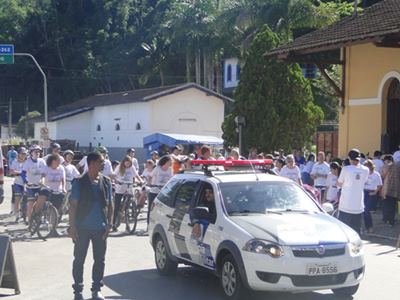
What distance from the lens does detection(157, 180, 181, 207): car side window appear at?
10.2 metres

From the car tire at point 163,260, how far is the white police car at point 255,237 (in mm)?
15

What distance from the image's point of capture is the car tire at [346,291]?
8.48 m

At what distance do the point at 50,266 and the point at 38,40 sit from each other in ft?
242

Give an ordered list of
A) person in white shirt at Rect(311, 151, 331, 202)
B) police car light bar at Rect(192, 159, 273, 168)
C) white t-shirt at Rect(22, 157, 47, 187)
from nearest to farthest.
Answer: police car light bar at Rect(192, 159, 273, 168) → white t-shirt at Rect(22, 157, 47, 187) → person in white shirt at Rect(311, 151, 331, 202)

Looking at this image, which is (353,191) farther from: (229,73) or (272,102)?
(229,73)

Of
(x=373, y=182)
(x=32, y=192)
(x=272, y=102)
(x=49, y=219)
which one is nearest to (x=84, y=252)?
(x=49, y=219)

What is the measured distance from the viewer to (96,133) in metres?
57.1

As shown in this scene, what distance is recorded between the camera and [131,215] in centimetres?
1587

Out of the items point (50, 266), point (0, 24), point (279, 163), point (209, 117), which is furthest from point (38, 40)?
point (50, 266)

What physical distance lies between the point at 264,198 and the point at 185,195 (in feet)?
4.48

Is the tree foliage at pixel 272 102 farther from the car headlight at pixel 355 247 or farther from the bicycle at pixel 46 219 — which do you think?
the car headlight at pixel 355 247

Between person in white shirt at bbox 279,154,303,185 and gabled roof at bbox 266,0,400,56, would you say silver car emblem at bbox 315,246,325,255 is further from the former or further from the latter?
gabled roof at bbox 266,0,400,56

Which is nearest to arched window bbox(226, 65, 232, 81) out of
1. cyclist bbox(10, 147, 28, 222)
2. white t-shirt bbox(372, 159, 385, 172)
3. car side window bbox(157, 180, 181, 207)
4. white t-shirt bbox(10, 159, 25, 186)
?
white t-shirt bbox(372, 159, 385, 172)

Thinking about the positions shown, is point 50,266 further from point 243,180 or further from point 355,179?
point 355,179
